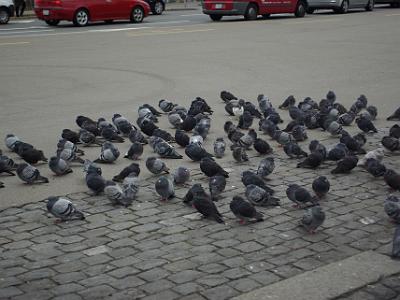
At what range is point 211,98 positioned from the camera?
1136 centimetres

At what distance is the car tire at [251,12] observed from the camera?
87.3 feet

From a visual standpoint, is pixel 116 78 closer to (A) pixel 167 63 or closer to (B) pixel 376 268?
(A) pixel 167 63

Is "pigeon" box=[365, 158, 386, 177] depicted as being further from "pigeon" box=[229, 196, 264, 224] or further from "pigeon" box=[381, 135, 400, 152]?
Result: "pigeon" box=[229, 196, 264, 224]

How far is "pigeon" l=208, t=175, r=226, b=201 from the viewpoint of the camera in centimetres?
610

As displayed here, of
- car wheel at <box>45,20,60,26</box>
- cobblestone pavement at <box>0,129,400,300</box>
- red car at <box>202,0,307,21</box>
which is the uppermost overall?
red car at <box>202,0,307,21</box>

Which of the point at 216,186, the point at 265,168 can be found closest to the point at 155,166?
the point at 216,186

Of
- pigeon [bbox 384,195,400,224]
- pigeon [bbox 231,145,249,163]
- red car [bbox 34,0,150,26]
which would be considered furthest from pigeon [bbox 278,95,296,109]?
red car [bbox 34,0,150,26]

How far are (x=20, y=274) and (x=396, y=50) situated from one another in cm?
1469

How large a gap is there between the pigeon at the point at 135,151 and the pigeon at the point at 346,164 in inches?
86.4

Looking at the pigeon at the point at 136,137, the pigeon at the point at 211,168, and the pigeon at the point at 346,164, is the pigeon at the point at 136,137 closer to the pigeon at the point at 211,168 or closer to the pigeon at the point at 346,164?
the pigeon at the point at 211,168

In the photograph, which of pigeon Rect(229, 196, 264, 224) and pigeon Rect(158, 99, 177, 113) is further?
pigeon Rect(158, 99, 177, 113)

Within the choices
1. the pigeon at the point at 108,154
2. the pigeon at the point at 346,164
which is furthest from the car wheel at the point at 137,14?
the pigeon at the point at 346,164

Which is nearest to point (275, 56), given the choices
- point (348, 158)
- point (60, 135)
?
point (60, 135)

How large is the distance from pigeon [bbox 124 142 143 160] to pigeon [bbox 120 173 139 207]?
1173 mm
